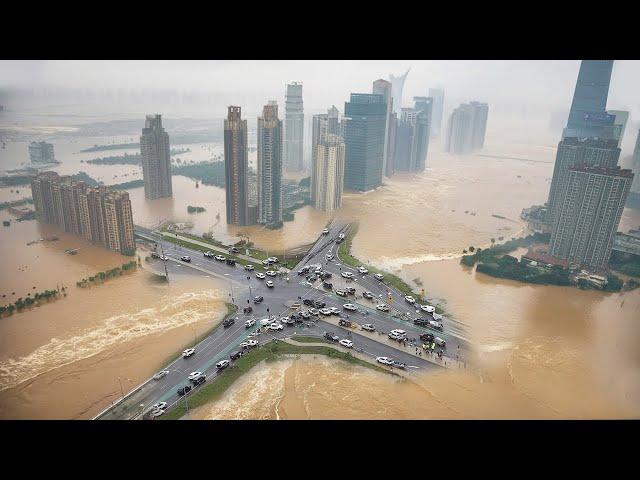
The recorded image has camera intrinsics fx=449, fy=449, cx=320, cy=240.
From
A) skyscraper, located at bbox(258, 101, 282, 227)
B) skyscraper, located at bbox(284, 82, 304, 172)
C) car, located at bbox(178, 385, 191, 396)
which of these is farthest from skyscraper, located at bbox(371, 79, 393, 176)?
car, located at bbox(178, 385, 191, 396)

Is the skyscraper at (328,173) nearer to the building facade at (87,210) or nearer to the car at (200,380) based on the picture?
the building facade at (87,210)

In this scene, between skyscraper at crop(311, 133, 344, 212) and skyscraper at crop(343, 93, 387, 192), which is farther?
skyscraper at crop(343, 93, 387, 192)

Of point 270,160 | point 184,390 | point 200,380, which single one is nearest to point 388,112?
point 270,160

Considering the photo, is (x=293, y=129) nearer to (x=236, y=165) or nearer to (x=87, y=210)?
(x=236, y=165)

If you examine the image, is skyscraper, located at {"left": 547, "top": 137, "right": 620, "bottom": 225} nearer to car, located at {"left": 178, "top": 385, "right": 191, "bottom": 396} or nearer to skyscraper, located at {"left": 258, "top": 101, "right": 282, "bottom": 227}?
skyscraper, located at {"left": 258, "top": 101, "right": 282, "bottom": 227}
